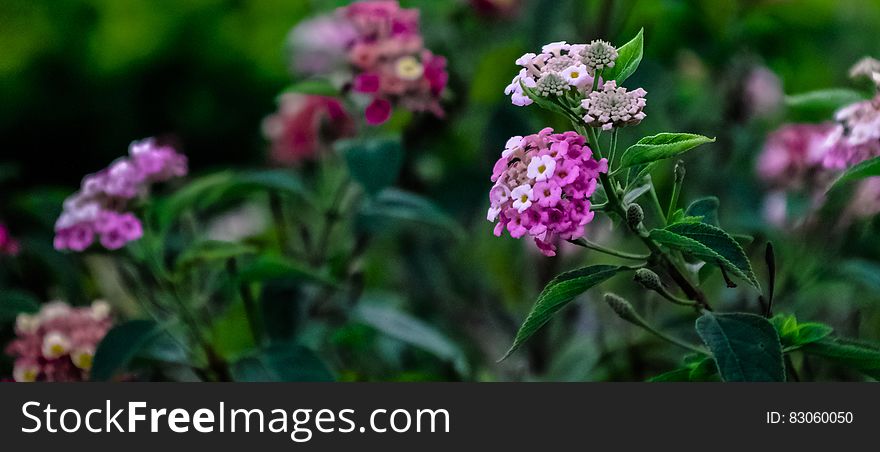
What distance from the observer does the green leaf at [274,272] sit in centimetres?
103

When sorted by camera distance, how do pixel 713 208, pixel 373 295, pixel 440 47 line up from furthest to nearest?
pixel 440 47, pixel 373 295, pixel 713 208

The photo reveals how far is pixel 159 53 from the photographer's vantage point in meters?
3.28

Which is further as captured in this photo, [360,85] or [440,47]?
[440,47]

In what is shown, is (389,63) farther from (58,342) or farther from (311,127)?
(58,342)

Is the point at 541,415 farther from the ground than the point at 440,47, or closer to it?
closer to it

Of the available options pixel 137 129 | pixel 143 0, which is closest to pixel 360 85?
pixel 143 0

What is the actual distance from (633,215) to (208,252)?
582 mm

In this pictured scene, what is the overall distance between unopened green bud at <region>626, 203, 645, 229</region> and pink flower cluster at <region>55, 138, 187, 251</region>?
60cm

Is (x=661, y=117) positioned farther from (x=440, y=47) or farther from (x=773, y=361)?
(x=773, y=361)

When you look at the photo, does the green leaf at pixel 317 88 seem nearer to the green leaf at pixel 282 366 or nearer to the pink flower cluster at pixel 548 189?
the green leaf at pixel 282 366

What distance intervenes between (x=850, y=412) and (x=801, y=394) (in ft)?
0.14

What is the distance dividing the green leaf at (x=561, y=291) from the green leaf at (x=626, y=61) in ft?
0.46

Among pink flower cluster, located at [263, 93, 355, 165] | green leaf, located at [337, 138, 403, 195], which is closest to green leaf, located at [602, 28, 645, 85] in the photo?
green leaf, located at [337, 138, 403, 195]

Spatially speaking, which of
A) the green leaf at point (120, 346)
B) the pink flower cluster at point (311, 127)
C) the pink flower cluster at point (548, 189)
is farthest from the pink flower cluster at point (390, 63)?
the pink flower cluster at point (548, 189)
